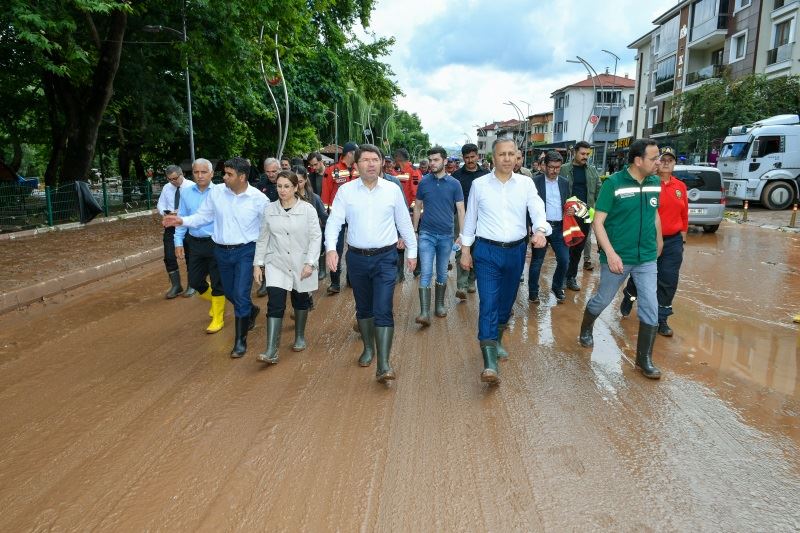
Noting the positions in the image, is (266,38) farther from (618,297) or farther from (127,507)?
(127,507)

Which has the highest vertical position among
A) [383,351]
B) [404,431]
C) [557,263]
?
[557,263]

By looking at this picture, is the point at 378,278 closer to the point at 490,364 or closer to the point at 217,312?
the point at 490,364

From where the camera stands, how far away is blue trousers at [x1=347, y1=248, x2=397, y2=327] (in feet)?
15.1

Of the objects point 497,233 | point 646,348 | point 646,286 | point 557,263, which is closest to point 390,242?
point 497,233

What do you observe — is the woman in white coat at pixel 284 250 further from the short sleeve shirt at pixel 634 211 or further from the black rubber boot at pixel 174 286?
the black rubber boot at pixel 174 286

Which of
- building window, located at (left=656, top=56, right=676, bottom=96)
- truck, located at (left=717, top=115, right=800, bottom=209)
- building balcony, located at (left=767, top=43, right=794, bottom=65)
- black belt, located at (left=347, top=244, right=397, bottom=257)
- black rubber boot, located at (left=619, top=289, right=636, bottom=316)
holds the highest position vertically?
building window, located at (left=656, top=56, right=676, bottom=96)

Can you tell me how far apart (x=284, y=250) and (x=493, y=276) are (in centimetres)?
186

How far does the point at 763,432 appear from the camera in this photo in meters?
3.68

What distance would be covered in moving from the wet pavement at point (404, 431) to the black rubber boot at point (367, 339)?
0.13 metres

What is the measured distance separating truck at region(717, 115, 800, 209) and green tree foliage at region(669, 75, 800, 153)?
15.2 ft

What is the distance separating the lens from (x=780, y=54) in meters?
28.2

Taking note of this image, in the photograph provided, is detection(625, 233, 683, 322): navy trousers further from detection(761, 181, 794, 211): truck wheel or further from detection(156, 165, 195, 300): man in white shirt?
detection(761, 181, 794, 211): truck wheel

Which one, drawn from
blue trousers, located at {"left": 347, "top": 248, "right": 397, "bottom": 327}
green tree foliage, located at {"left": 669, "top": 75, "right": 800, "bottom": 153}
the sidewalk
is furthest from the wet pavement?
green tree foliage, located at {"left": 669, "top": 75, "right": 800, "bottom": 153}

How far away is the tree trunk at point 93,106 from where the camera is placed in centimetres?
1468
